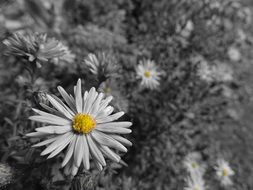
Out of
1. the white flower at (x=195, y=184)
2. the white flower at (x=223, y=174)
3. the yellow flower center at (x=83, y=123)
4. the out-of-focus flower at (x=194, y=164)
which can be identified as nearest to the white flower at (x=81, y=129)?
the yellow flower center at (x=83, y=123)

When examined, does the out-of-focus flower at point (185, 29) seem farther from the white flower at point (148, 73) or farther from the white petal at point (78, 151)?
the white petal at point (78, 151)

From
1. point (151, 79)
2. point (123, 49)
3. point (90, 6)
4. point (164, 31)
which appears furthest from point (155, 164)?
point (90, 6)

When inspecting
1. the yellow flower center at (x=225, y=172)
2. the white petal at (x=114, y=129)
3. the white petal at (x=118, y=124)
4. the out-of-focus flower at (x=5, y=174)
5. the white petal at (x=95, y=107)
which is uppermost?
the yellow flower center at (x=225, y=172)

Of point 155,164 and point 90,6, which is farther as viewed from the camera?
Answer: point 90,6

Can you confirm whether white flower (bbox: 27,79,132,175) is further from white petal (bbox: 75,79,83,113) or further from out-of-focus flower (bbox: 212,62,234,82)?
out-of-focus flower (bbox: 212,62,234,82)

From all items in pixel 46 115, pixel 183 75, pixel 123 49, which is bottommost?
pixel 46 115

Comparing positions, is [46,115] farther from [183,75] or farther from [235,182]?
[235,182]

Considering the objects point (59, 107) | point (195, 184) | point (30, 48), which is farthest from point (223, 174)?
point (30, 48)

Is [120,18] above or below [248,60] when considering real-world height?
below
